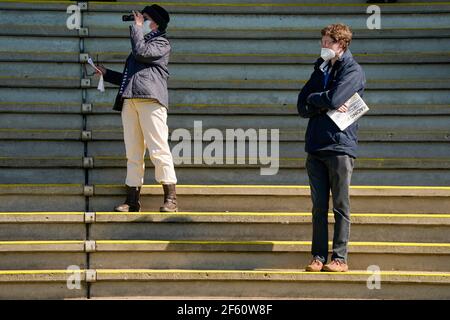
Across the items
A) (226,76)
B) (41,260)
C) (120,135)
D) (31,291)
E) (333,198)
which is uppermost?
(226,76)

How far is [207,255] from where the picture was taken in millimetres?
7090

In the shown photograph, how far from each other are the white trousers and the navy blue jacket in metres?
1.01

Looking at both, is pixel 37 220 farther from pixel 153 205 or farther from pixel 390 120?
pixel 390 120

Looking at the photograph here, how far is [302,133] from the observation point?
26.7 ft

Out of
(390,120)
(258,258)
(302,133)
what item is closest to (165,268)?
(258,258)

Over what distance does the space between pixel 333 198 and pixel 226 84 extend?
6.84 ft

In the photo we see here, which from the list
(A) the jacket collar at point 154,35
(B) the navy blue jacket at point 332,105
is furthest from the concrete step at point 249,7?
(B) the navy blue jacket at point 332,105

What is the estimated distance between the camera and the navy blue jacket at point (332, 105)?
677cm

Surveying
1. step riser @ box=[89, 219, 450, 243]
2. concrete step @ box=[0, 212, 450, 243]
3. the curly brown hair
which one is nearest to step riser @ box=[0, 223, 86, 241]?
concrete step @ box=[0, 212, 450, 243]

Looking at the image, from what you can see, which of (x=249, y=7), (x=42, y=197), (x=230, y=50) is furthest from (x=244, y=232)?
(x=249, y=7)

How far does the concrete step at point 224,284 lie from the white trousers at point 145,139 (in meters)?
0.69

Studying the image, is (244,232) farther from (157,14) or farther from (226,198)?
(157,14)

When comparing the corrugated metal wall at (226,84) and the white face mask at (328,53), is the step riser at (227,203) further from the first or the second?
the white face mask at (328,53)

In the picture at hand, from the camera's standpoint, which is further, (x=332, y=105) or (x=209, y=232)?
(x=209, y=232)
